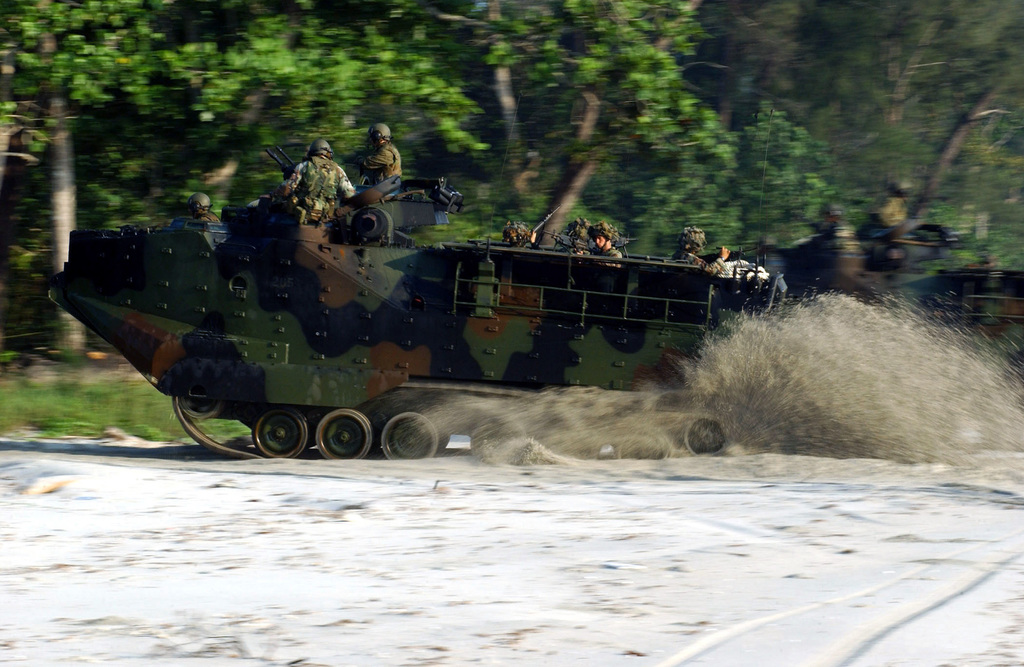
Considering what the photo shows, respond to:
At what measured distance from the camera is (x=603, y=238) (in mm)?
11867

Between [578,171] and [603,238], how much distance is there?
7.57 m

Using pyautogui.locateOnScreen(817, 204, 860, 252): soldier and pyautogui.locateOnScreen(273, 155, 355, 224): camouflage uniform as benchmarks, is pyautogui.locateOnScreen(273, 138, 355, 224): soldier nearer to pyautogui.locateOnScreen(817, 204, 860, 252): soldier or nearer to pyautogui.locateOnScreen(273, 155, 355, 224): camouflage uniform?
pyautogui.locateOnScreen(273, 155, 355, 224): camouflage uniform

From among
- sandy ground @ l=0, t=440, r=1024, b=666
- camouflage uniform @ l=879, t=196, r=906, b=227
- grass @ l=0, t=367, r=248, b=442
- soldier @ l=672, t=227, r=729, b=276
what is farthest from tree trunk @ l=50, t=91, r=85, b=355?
camouflage uniform @ l=879, t=196, r=906, b=227

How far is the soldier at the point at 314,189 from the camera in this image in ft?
36.2

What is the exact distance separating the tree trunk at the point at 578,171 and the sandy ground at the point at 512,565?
27.8 feet

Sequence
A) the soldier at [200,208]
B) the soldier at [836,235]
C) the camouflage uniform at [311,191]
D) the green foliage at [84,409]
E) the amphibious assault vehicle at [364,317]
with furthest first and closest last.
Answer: the soldier at [836,235] → the green foliage at [84,409] → the soldier at [200,208] → the camouflage uniform at [311,191] → the amphibious assault vehicle at [364,317]

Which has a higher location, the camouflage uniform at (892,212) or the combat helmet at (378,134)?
the combat helmet at (378,134)

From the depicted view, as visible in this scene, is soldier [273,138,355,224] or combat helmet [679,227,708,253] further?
combat helmet [679,227,708,253]

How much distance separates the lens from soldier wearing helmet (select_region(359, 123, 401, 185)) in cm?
1165

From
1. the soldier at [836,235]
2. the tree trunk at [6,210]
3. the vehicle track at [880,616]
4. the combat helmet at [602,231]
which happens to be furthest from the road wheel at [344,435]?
the tree trunk at [6,210]

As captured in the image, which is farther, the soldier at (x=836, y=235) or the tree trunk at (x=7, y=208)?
the tree trunk at (x=7, y=208)

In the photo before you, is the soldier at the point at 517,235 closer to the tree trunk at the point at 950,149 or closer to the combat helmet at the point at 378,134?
the combat helmet at the point at 378,134

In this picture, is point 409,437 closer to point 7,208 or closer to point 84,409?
point 84,409

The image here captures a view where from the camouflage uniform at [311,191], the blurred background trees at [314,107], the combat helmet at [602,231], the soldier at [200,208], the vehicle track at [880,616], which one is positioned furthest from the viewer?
the blurred background trees at [314,107]
